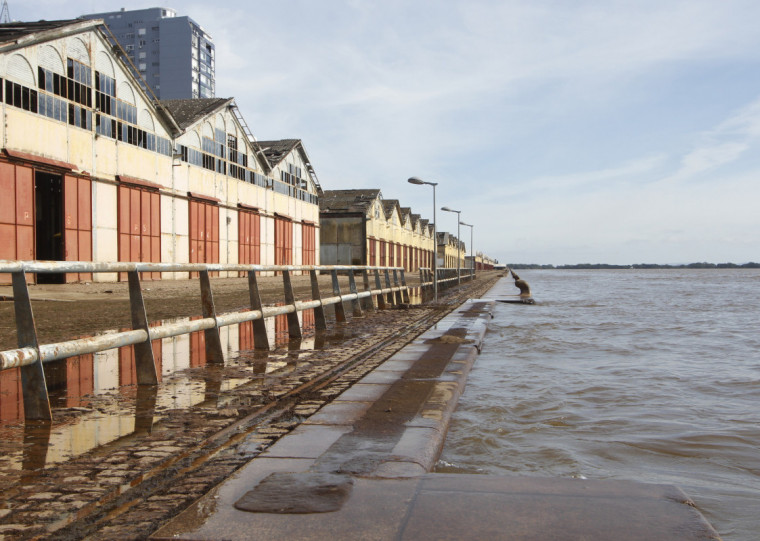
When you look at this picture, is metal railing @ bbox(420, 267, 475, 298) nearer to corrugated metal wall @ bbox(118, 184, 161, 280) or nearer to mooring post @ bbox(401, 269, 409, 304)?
mooring post @ bbox(401, 269, 409, 304)

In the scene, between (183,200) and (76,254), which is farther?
(183,200)

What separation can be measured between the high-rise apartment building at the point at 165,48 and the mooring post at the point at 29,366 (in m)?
128

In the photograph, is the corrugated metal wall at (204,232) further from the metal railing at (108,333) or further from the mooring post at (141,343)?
the mooring post at (141,343)

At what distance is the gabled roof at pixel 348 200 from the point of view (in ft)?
193

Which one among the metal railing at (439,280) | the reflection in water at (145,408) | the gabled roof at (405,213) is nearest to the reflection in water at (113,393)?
the reflection in water at (145,408)

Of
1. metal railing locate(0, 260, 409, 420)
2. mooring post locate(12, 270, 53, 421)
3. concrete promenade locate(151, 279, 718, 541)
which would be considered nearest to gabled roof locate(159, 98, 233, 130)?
metal railing locate(0, 260, 409, 420)

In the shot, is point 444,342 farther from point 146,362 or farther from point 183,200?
point 183,200

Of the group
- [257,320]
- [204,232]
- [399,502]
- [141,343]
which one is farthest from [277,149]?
[399,502]

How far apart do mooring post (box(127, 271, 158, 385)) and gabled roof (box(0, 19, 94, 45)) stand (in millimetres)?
18609

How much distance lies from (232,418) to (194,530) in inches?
81.2

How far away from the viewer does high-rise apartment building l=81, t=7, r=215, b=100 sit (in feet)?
409

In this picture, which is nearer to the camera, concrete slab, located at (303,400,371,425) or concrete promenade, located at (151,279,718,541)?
concrete promenade, located at (151,279,718,541)

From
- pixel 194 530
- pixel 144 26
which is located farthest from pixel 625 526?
pixel 144 26

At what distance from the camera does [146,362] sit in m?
5.61
